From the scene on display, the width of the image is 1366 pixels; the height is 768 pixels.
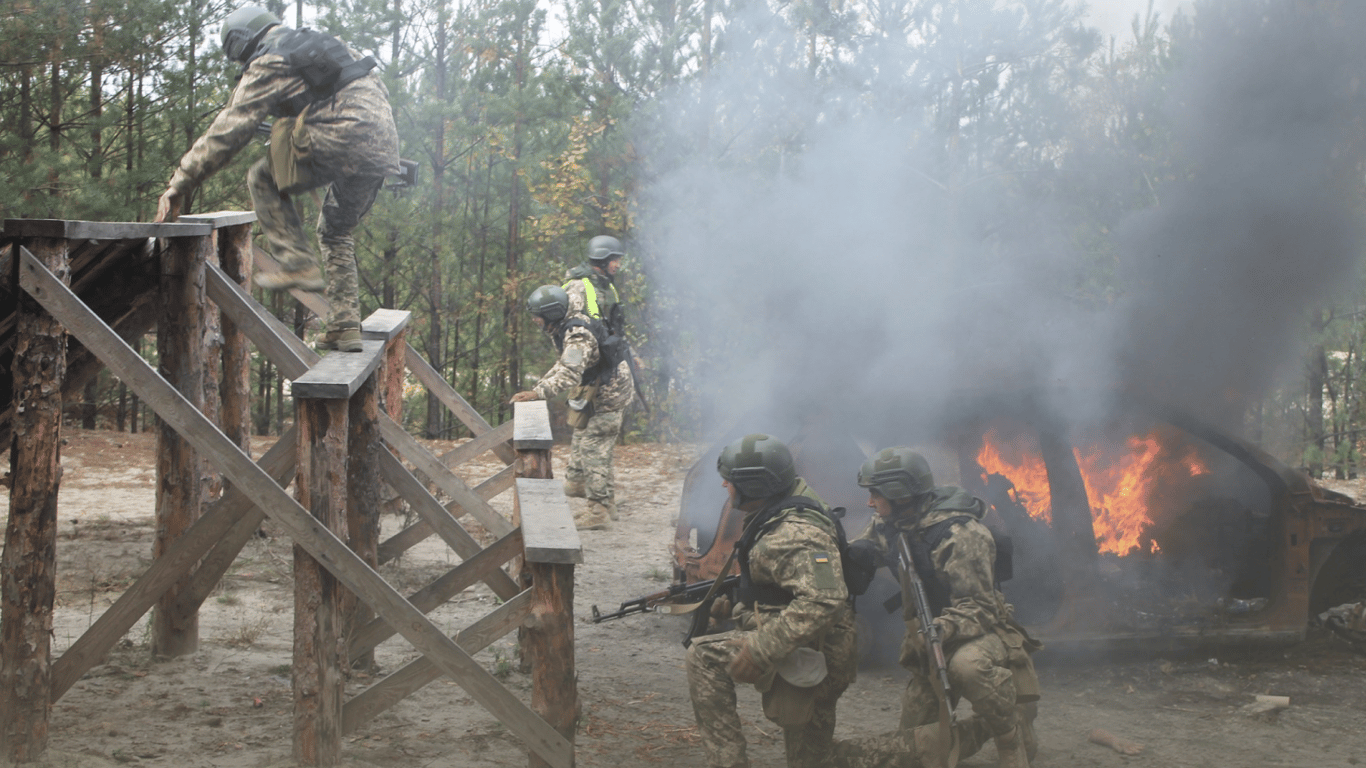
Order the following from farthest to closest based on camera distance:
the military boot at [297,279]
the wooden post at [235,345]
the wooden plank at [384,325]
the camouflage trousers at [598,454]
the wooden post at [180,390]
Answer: the camouflage trousers at [598,454]
the wooden post at [235,345]
the wooden plank at [384,325]
the wooden post at [180,390]
the military boot at [297,279]

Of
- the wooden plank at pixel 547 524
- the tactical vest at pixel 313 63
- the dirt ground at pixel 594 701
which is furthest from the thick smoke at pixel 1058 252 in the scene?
the tactical vest at pixel 313 63

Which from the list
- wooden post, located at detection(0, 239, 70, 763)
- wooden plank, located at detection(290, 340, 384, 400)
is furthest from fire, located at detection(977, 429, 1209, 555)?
wooden post, located at detection(0, 239, 70, 763)

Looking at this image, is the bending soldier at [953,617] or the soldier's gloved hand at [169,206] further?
the soldier's gloved hand at [169,206]

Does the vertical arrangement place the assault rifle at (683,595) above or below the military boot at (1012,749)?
above

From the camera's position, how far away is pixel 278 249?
4551mm

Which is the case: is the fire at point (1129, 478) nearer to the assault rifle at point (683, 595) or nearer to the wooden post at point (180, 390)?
the assault rifle at point (683, 595)

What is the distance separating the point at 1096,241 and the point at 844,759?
5.84 metres

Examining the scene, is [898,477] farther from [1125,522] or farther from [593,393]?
[593,393]

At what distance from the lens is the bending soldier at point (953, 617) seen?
4258 mm

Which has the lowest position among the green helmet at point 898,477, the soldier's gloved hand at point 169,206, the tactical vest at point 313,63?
the green helmet at point 898,477

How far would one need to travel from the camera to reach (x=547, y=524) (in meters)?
4.00

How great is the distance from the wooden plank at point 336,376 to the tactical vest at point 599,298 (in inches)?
176

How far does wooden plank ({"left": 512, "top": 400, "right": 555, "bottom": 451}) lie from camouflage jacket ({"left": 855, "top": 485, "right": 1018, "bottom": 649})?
6.35 ft

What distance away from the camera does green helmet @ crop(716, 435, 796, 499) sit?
14.2 feet
